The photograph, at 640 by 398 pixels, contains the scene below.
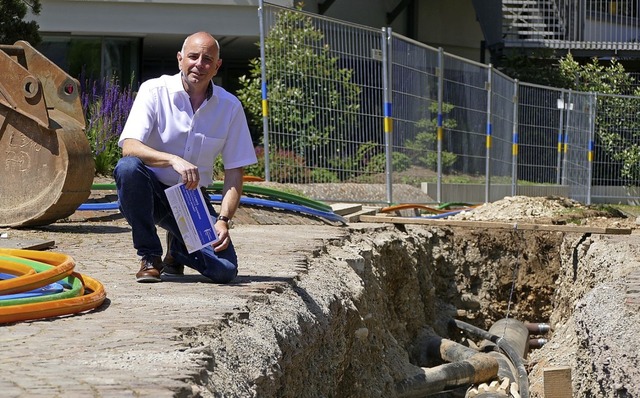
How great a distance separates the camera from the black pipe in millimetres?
10492

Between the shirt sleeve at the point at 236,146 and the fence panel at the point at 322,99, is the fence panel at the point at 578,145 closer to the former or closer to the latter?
the fence panel at the point at 322,99

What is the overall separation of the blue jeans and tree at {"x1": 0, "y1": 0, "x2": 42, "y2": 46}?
740cm

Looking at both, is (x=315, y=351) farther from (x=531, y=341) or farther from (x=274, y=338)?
(x=531, y=341)

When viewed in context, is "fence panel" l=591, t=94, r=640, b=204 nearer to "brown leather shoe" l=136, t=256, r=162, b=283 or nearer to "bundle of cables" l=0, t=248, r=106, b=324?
"brown leather shoe" l=136, t=256, r=162, b=283

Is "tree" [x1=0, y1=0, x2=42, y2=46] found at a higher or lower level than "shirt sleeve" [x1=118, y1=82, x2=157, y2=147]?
higher

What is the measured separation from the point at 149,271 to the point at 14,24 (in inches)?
309

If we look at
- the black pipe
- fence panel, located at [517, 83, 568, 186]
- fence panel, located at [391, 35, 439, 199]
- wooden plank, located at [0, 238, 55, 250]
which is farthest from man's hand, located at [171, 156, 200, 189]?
fence panel, located at [517, 83, 568, 186]

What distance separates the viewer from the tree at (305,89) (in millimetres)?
14023

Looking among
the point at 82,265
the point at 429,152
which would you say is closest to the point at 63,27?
the point at 429,152

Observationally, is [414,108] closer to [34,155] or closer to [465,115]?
[465,115]

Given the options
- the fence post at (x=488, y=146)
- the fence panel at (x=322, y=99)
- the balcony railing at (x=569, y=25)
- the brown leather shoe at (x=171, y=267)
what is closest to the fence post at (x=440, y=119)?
the fence panel at (x=322, y=99)

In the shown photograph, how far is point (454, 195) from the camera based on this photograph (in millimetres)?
17578

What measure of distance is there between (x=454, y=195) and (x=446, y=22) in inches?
439

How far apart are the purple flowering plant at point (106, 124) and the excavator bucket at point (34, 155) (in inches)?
111
